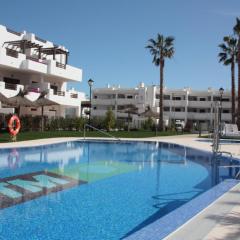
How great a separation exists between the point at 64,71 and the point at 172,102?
3397 centimetres

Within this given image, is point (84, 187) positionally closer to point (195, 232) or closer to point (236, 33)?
point (195, 232)

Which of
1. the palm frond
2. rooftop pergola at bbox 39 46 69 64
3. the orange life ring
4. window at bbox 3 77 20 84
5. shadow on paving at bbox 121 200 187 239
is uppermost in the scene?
the palm frond

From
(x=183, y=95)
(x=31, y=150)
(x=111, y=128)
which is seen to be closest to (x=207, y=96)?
(x=183, y=95)

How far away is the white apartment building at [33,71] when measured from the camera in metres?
32.1

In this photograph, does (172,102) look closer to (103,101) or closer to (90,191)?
(103,101)

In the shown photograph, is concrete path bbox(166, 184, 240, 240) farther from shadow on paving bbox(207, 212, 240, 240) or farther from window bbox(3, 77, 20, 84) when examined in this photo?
window bbox(3, 77, 20, 84)

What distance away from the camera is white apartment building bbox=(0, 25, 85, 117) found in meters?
32.1

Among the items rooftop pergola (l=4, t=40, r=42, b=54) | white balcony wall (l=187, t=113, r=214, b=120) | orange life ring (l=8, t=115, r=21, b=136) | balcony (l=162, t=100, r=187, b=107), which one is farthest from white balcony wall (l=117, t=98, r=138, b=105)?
orange life ring (l=8, t=115, r=21, b=136)

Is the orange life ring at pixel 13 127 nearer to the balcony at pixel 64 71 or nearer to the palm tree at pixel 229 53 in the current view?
the balcony at pixel 64 71

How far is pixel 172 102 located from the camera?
2741 inches

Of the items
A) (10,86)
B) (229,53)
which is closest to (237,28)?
(229,53)

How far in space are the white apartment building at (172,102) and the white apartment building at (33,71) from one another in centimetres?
2544

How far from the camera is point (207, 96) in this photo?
227 ft

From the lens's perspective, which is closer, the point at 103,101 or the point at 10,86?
the point at 10,86
